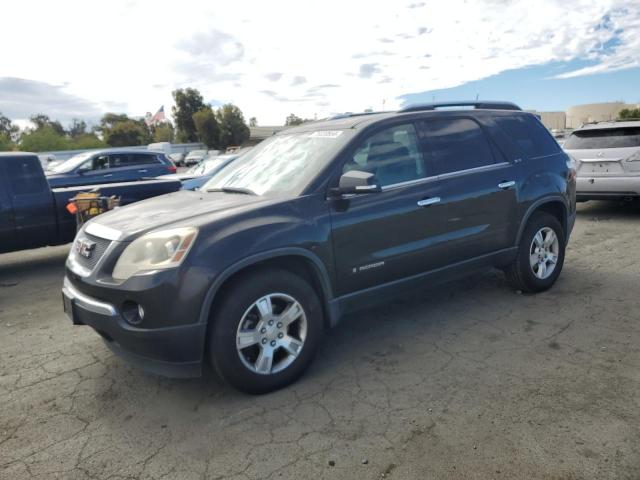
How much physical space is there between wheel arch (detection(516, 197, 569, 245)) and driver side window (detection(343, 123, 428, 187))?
1350 millimetres

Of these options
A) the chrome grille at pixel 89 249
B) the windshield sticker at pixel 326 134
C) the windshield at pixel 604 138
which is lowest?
the chrome grille at pixel 89 249

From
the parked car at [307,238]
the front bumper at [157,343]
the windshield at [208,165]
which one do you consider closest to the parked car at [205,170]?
the windshield at [208,165]

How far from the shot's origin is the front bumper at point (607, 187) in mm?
8312

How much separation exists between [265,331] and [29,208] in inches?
201

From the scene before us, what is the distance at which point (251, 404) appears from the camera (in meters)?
3.17

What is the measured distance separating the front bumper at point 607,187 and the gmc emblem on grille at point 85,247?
27.2 feet

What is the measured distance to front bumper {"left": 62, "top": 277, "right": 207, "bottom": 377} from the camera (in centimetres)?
A: 293

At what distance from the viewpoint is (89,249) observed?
3.41 m

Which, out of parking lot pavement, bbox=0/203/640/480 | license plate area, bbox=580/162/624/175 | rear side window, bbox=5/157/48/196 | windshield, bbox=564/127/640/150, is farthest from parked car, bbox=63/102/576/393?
windshield, bbox=564/127/640/150

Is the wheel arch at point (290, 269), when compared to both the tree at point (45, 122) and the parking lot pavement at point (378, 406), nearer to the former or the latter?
the parking lot pavement at point (378, 406)

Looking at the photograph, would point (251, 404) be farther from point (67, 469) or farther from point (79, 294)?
point (79, 294)

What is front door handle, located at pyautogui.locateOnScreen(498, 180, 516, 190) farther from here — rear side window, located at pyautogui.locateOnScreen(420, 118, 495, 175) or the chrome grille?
the chrome grille

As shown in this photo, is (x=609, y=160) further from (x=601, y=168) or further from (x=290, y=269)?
(x=290, y=269)

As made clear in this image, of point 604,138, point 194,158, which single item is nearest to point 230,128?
point 194,158
